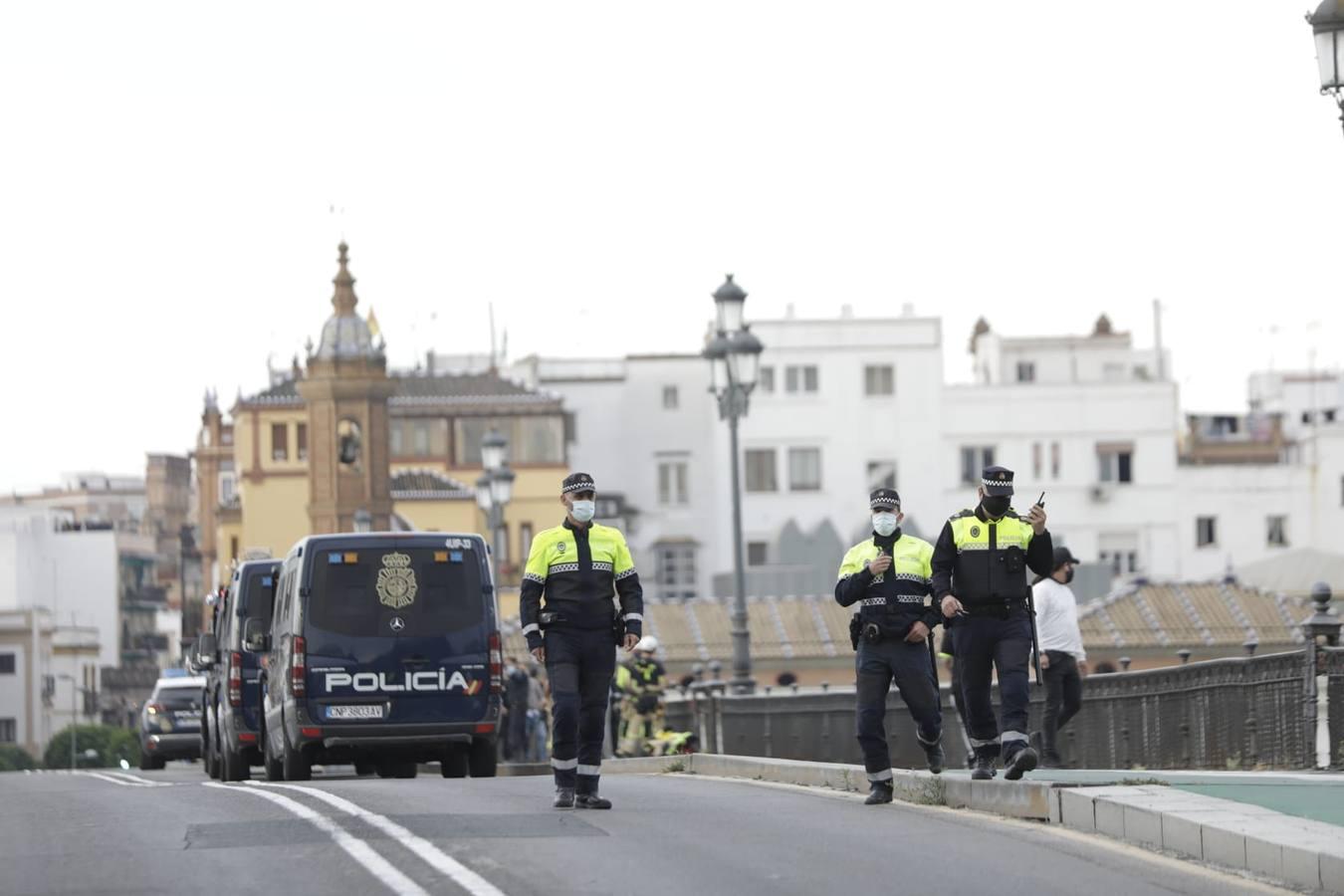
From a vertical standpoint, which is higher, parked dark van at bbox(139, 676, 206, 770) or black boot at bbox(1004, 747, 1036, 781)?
black boot at bbox(1004, 747, 1036, 781)

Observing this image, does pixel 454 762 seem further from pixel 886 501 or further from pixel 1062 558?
pixel 886 501

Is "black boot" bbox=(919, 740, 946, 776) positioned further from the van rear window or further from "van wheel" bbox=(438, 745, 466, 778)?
the van rear window

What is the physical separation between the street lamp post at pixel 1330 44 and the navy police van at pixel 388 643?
26.4 feet

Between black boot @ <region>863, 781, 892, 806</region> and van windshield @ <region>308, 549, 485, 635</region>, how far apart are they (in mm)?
7148

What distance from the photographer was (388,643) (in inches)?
914

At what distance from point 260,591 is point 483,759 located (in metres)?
4.60

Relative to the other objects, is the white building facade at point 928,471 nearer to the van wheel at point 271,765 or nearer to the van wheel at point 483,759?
the van wheel at point 271,765

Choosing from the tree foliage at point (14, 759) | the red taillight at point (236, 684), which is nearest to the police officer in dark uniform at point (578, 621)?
the red taillight at point (236, 684)

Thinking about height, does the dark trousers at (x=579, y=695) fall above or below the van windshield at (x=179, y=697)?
above

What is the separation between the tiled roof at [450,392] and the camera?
11194 centimetres

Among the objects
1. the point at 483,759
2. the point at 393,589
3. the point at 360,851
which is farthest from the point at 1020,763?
the point at 483,759

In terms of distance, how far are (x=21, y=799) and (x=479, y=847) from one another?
25.6 ft

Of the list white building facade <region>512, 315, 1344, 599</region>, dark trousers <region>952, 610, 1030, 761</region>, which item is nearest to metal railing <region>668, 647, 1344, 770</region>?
dark trousers <region>952, 610, 1030, 761</region>

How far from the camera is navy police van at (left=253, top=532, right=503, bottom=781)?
75.7 feet
